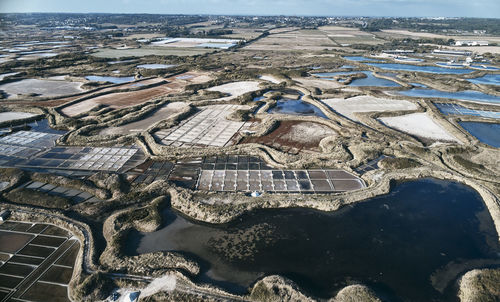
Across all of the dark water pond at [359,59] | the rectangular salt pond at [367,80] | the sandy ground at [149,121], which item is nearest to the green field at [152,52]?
the rectangular salt pond at [367,80]

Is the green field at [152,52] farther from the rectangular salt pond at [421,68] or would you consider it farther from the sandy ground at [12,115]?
the rectangular salt pond at [421,68]

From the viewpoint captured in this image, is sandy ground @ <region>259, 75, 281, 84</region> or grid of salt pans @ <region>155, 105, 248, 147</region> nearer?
grid of salt pans @ <region>155, 105, 248, 147</region>

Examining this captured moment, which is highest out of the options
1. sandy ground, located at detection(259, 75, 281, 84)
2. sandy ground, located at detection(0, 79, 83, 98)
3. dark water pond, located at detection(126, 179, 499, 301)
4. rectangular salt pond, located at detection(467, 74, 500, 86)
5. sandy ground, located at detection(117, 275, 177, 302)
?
rectangular salt pond, located at detection(467, 74, 500, 86)

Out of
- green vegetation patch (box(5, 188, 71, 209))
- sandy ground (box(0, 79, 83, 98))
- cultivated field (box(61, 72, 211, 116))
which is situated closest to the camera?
green vegetation patch (box(5, 188, 71, 209))

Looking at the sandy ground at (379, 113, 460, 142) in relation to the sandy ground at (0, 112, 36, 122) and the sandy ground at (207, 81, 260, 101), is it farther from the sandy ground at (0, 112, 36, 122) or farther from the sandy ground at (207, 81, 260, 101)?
the sandy ground at (0, 112, 36, 122)

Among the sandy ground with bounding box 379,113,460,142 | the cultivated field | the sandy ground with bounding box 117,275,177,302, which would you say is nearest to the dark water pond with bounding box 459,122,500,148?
the sandy ground with bounding box 379,113,460,142

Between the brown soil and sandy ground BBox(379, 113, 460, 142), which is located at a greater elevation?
sandy ground BBox(379, 113, 460, 142)

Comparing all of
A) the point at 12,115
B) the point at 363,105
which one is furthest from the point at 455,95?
the point at 12,115
